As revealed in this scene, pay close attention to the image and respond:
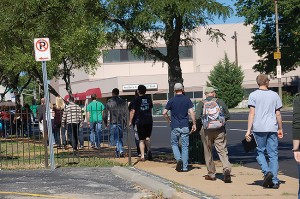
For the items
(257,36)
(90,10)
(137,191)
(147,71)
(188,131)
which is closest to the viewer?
(137,191)

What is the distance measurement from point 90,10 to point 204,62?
208 ft

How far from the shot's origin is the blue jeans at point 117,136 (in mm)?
15617

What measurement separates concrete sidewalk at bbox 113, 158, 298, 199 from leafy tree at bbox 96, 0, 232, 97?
2.95m

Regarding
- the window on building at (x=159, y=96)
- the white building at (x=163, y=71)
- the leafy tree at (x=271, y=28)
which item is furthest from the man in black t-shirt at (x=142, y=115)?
the window on building at (x=159, y=96)

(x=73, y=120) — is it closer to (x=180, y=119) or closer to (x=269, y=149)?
(x=180, y=119)

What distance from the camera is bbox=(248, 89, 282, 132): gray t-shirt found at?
9.81 m

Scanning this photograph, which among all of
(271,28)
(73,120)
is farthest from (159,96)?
(73,120)

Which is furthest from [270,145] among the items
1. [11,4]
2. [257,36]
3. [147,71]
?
Answer: [147,71]

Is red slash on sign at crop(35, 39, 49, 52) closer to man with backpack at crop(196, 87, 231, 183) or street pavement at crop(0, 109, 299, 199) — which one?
street pavement at crop(0, 109, 299, 199)

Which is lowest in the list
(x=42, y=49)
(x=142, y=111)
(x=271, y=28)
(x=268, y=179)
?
(x=268, y=179)

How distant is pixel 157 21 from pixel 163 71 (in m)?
61.6

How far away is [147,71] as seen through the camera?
76312 millimetres

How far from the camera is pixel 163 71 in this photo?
246 feet

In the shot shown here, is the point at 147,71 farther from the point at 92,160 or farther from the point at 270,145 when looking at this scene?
the point at 270,145
